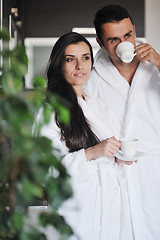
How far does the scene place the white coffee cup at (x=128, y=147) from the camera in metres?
1.37

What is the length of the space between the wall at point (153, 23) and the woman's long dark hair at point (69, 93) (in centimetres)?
280

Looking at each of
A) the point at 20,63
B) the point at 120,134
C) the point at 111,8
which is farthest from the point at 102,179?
the point at 20,63

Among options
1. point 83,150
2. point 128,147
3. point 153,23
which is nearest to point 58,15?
point 153,23

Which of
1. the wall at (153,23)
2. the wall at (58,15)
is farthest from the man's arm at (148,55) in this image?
the wall at (58,15)

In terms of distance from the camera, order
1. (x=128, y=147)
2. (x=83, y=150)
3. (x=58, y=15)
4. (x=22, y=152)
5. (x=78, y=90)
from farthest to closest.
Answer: (x=58, y=15) < (x=78, y=90) < (x=83, y=150) < (x=128, y=147) < (x=22, y=152)

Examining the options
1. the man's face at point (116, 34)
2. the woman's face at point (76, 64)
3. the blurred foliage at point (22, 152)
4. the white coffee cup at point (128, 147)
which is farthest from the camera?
the man's face at point (116, 34)

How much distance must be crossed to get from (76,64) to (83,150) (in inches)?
16.5

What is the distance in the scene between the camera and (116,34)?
1734mm

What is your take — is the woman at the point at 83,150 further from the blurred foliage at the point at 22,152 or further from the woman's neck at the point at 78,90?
the blurred foliage at the point at 22,152

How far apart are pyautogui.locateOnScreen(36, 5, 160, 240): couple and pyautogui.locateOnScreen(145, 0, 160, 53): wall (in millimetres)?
2529

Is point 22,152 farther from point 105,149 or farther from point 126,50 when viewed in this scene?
point 126,50

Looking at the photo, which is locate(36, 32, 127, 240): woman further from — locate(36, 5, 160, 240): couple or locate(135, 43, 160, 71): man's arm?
locate(135, 43, 160, 71): man's arm

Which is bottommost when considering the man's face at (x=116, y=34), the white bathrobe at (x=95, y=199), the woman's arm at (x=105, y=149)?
the white bathrobe at (x=95, y=199)

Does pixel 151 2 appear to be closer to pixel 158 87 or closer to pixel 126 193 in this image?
pixel 158 87
